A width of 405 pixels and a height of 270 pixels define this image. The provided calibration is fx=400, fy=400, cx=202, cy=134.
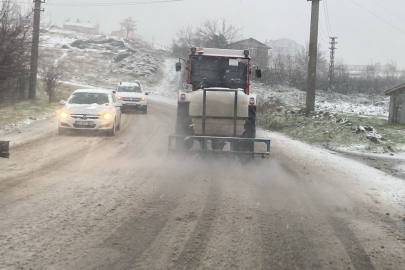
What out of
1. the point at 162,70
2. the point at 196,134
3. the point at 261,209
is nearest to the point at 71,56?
the point at 162,70

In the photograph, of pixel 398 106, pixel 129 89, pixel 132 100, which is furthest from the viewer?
pixel 129 89

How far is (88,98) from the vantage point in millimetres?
14227

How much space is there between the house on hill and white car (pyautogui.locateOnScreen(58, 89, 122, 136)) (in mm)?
17335

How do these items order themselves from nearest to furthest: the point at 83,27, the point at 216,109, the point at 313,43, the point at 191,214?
1. the point at 191,214
2. the point at 216,109
3. the point at 313,43
4. the point at 83,27

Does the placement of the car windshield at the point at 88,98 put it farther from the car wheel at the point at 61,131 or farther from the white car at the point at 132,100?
the white car at the point at 132,100

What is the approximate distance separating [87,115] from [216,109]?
18.0ft

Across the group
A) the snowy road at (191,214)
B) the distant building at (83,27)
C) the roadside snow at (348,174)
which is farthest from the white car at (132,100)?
the distant building at (83,27)

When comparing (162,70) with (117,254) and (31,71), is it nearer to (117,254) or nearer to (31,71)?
(31,71)

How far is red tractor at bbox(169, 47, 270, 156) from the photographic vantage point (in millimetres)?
9594

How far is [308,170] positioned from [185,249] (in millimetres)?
5866

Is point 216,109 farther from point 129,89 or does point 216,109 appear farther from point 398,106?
point 398,106

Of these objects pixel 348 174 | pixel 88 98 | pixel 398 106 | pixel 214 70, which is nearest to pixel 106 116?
pixel 88 98

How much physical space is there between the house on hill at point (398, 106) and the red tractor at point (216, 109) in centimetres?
1600

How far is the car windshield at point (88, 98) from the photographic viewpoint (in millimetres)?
14047
